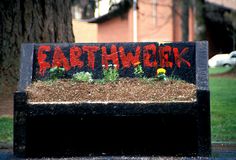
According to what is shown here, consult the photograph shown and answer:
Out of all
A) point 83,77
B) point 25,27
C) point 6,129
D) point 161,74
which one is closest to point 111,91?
point 83,77

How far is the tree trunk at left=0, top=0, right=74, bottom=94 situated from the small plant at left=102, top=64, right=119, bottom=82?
3.95 m

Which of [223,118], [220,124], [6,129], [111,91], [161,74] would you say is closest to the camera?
[111,91]

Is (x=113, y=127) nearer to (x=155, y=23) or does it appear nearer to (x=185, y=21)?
(x=185, y=21)

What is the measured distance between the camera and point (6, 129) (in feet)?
31.7

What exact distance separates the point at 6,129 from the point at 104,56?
112 inches

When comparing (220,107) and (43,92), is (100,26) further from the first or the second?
(43,92)

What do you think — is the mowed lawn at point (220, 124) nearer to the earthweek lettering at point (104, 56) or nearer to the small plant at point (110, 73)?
the earthweek lettering at point (104, 56)

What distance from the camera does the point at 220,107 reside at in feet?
42.1

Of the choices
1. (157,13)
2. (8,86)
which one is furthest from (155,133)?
(157,13)

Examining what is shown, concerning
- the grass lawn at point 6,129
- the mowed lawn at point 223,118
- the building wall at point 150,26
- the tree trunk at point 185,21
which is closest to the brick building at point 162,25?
the building wall at point 150,26

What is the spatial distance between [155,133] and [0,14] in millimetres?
5684

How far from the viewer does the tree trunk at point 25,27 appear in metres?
11.3

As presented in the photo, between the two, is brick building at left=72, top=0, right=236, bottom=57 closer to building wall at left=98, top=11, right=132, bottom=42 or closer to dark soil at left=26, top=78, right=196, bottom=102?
building wall at left=98, top=11, right=132, bottom=42

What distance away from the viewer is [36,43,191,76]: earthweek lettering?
7473 millimetres
